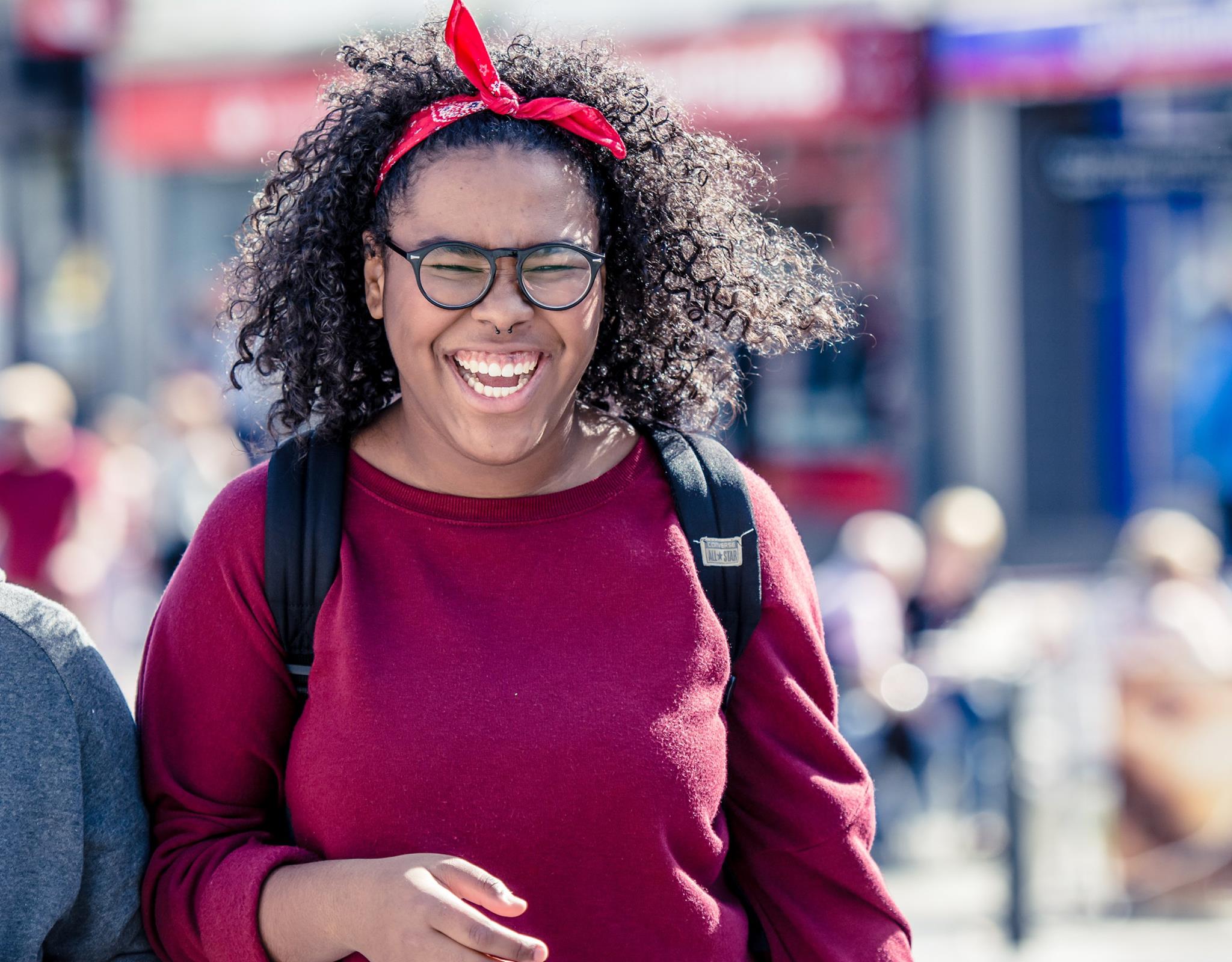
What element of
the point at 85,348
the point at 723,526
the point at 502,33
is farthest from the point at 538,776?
the point at 85,348

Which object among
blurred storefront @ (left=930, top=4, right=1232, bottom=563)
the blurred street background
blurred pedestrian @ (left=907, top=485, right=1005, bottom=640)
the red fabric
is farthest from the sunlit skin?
blurred storefront @ (left=930, top=4, right=1232, bottom=563)

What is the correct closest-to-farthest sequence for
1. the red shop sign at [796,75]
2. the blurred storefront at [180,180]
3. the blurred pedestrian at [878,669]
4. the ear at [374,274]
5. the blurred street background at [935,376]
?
the ear at [374,274], the blurred street background at [935,376], the blurred pedestrian at [878,669], the red shop sign at [796,75], the blurred storefront at [180,180]

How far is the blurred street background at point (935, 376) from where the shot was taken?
18.5ft

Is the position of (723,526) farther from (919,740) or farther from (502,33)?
(919,740)

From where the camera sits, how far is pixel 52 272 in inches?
585

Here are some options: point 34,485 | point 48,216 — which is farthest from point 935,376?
point 48,216

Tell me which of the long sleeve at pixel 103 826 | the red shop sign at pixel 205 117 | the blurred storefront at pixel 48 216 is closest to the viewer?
the long sleeve at pixel 103 826

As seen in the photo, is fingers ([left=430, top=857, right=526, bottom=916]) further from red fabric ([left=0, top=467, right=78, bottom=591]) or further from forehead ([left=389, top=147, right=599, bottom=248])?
red fabric ([left=0, top=467, right=78, bottom=591])

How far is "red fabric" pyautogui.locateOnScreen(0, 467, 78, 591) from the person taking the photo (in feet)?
21.9

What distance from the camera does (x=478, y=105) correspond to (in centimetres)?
201

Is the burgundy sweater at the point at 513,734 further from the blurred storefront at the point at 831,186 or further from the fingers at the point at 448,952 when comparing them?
the blurred storefront at the point at 831,186

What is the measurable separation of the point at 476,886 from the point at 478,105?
966 mm

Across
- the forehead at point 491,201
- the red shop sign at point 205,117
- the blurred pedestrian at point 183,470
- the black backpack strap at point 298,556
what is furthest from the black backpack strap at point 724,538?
the red shop sign at point 205,117

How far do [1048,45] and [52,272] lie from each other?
9.34 meters
